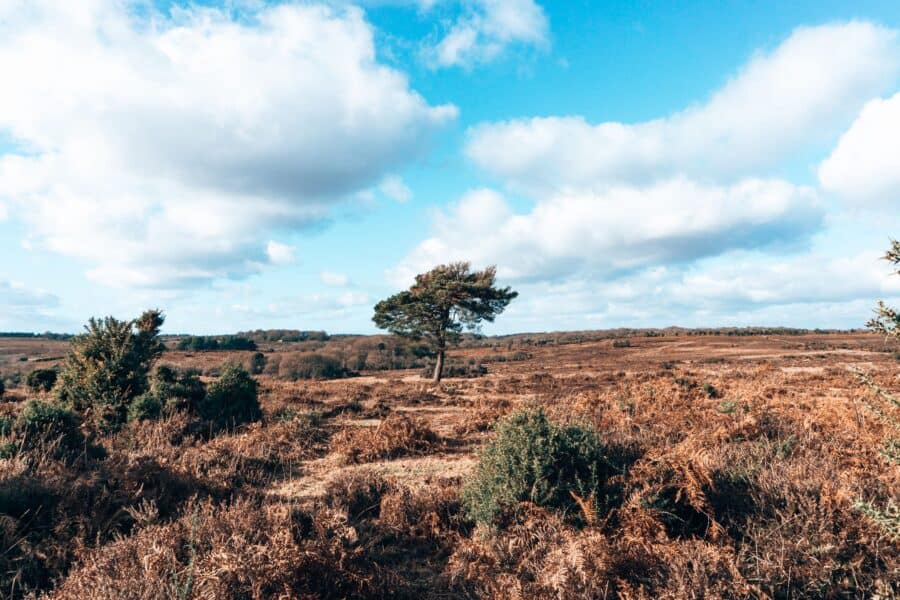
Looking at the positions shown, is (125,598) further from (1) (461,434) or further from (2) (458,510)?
(1) (461,434)

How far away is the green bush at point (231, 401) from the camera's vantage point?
12633 millimetres

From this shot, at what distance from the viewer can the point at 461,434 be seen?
11.9 meters

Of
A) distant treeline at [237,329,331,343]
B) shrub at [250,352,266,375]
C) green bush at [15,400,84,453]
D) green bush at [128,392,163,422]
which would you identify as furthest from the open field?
distant treeline at [237,329,331,343]

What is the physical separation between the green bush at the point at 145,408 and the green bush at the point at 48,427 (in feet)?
6.33

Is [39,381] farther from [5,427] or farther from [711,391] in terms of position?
[711,391]

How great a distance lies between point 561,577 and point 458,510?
7.78ft

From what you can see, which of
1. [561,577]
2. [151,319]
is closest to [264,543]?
[561,577]

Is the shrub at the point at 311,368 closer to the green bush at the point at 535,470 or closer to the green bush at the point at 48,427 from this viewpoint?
the green bush at the point at 48,427

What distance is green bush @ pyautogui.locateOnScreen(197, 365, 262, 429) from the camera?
41.4 ft

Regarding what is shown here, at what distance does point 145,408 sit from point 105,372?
69.1 inches

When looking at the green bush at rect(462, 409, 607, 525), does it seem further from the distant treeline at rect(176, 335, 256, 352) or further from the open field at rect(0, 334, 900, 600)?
the distant treeline at rect(176, 335, 256, 352)

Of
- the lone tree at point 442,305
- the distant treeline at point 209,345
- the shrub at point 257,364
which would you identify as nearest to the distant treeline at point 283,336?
the distant treeline at point 209,345

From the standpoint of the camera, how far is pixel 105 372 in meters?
12.1

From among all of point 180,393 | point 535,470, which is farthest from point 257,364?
point 535,470
